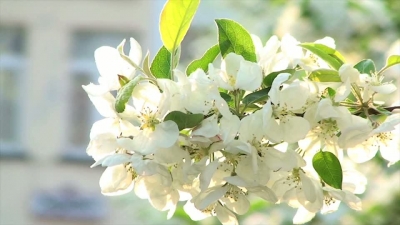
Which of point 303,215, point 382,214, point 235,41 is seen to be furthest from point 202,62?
point 382,214

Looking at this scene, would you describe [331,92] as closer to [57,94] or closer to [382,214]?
[382,214]

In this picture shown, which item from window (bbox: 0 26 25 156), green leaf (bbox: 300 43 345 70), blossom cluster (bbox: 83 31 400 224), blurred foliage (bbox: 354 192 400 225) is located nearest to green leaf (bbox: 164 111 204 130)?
blossom cluster (bbox: 83 31 400 224)

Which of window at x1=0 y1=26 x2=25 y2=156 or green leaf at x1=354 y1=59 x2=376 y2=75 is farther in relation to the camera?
window at x1=0 y1=26 x2=25 y2=156

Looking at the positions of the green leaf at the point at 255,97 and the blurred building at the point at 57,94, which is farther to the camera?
the blurred building at the point at 57,94

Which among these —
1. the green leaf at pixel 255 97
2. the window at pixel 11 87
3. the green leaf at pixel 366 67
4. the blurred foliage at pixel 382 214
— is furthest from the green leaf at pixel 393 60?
the window at pixel 11 87

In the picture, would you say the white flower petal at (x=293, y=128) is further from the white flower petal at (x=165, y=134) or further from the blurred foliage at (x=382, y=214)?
the blurred foliage at (x=382, y=214)

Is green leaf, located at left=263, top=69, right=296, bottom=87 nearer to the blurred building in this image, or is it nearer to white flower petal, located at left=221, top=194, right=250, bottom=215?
white flower petal, located at left=221, top=194, right=250, bottom=215
